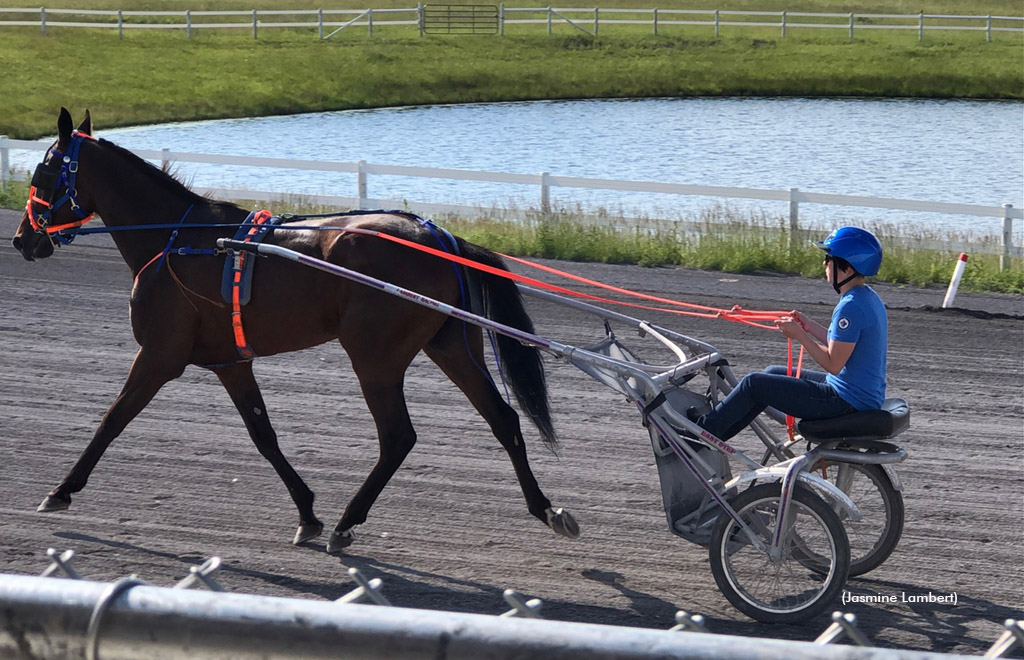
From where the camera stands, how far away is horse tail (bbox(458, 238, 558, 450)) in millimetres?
5836

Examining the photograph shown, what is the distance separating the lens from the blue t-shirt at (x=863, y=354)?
15.3 ft

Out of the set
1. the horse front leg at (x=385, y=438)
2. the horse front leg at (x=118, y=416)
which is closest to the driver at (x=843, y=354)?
the horse front leg at (x=385, y=438)

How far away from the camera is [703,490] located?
502 centimetres

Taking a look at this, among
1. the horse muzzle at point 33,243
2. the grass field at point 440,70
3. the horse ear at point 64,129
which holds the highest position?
the grass field at point 440,70

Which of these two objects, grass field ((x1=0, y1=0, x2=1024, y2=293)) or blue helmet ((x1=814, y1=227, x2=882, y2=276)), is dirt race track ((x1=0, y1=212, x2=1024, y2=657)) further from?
grass field ((x1=0, y1=0, x2=1024, y2=293))

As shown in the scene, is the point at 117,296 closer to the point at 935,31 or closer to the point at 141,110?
the point at 141,110

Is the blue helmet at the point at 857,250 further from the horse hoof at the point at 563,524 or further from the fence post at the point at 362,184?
the fence post at the point at 362,184

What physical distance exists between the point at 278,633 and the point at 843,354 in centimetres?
291

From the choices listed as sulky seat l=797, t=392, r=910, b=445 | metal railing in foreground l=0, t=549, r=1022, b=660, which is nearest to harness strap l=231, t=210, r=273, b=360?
sulky seat l=797, t=392, r=910, b=445

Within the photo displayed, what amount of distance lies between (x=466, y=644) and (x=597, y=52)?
131 ft

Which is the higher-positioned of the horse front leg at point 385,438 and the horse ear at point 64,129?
the horse ear at point 64,129

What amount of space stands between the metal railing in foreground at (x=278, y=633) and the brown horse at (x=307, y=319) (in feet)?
9.82

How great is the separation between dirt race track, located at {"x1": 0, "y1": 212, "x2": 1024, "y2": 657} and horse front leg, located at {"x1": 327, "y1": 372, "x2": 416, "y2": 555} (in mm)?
221

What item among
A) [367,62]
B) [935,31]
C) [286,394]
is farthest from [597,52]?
[286,394]
